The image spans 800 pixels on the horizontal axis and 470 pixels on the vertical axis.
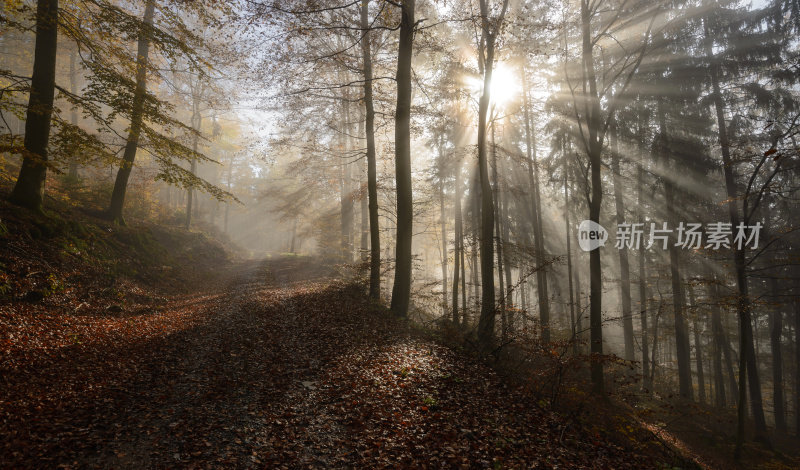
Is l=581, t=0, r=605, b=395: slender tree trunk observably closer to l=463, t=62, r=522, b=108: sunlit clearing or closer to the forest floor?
the forest floor

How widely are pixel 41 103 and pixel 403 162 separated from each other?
9385 mm

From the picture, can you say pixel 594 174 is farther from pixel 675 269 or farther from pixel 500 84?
pixel 675 269

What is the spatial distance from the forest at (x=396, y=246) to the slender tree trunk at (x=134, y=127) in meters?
0.09

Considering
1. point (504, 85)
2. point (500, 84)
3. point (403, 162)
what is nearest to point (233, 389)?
point (403, 162)

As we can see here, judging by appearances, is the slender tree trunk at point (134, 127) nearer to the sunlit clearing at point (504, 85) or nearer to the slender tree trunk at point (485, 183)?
the slender tree trunk at point (485, 183)

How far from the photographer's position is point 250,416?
4961 millimetres

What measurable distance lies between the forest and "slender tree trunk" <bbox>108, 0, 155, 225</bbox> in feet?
0.31

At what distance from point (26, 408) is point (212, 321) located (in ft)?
15.8

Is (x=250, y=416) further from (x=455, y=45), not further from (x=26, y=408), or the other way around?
(x=455, y=45)

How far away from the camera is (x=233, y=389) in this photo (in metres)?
5.72

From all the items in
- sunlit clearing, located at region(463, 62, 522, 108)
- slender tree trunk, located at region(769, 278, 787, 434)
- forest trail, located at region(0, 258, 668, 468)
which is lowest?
slender tree trunk, located at region(769, 278, 787, 434)

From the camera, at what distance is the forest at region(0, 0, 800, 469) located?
5.00m

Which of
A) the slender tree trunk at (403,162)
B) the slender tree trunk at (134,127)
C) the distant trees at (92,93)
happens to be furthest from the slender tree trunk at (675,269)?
the slender tree trunk at (134,127)

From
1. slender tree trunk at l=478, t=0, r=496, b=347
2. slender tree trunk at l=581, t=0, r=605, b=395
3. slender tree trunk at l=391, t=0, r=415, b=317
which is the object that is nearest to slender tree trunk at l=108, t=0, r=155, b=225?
slender tree trunk at l=391, t=0, r=415, b=317
